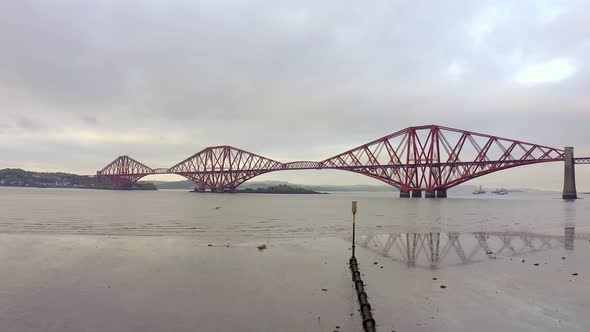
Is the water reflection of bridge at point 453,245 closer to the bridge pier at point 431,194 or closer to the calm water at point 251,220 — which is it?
the calm water at point 251,220

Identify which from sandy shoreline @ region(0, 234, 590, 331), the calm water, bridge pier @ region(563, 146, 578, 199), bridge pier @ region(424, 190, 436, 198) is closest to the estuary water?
sandy shoreline @ region(0, 234, 590, 331)

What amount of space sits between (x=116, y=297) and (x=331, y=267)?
6.28 m

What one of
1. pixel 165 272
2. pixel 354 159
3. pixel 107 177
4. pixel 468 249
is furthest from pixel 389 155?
pixel 107 177

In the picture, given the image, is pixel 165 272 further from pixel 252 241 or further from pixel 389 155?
pixel 389 155

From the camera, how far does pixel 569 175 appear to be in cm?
8900

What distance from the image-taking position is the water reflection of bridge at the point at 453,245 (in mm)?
12797

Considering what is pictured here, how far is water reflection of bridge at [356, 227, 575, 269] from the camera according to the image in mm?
12797

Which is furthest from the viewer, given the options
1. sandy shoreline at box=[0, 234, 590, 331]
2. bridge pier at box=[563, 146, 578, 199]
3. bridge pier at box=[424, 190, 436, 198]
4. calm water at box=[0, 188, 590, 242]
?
bridge pier at box=[424, 190, 436, 198]

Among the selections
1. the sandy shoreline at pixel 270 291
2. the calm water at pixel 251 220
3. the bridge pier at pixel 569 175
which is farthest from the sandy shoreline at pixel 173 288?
the bridge pier at pixel 569 175

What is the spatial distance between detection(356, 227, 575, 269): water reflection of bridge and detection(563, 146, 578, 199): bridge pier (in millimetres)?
87041

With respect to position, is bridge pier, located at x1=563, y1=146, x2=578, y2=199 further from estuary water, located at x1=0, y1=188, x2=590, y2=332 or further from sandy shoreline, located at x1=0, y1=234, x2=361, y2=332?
sandy shoreline, located at x1=0, y1=234, x2=361, y2=332

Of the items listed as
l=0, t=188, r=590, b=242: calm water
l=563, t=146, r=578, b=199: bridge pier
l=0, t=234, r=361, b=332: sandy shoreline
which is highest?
l=563, t=146, r=578, b=199: bridge pier

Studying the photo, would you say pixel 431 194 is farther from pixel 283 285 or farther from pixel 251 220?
pixel 283 285

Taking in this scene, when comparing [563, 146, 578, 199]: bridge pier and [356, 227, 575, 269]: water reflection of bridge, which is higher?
[563, 146, 578, 199]: bridge pier
